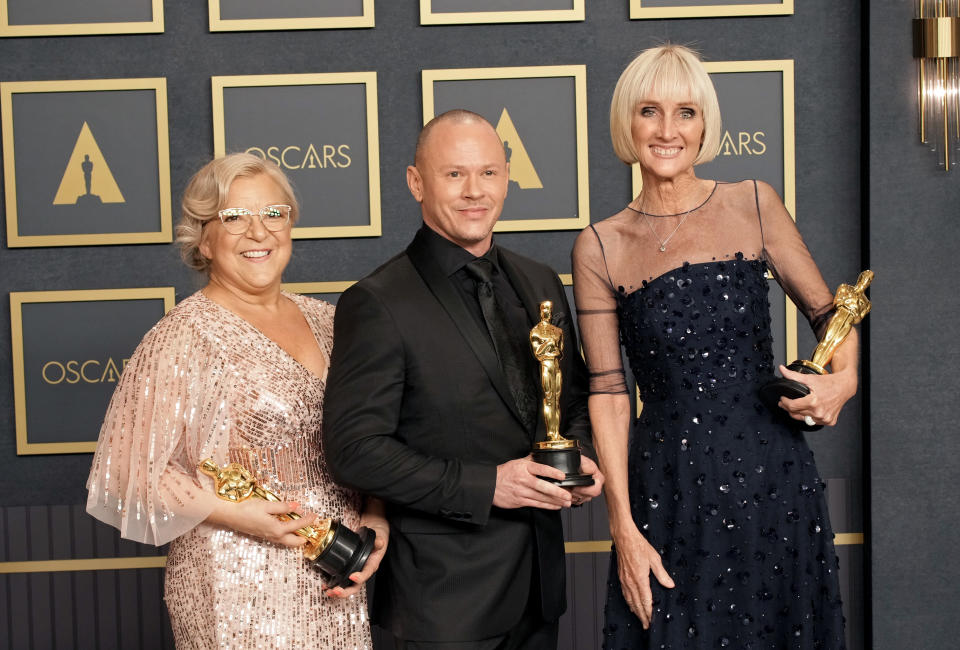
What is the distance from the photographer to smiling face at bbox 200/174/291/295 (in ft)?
6.65

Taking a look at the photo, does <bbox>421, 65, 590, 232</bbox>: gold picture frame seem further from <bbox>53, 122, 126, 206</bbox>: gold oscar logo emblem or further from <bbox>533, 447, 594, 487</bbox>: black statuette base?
<bbox>533, 447, 594, 487</bbox>: black statuette base

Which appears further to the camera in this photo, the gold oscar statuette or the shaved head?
the shaved head

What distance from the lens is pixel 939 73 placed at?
10.9 ft

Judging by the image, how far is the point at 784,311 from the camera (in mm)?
3422

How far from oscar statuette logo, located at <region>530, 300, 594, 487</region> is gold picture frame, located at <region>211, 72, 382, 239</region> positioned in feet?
5.50

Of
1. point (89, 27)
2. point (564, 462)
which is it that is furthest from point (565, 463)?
point (89, 27)

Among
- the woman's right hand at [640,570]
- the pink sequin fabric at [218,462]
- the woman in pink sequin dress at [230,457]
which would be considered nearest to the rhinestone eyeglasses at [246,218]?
the woman in pink sequin dress at [230,457]

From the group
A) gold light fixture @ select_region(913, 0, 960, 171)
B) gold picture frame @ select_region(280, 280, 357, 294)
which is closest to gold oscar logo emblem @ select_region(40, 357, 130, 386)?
gold picture frame @ select_region(280, 280, 357, 294)

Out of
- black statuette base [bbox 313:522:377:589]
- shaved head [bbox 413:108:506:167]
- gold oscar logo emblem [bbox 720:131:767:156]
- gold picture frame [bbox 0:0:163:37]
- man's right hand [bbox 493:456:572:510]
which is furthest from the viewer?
gold oscar logo emblem [bbox 720:131:767:156]

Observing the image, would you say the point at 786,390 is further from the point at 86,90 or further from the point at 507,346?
the point at 86,90

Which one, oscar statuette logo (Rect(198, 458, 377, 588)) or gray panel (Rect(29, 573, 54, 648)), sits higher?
oscar statuette logo (Rect(198, 458, 377, 588))

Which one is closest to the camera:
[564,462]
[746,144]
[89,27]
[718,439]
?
[564,462]

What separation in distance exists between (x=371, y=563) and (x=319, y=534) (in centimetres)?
14

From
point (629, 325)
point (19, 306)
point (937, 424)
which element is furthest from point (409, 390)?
point (937, 424)
